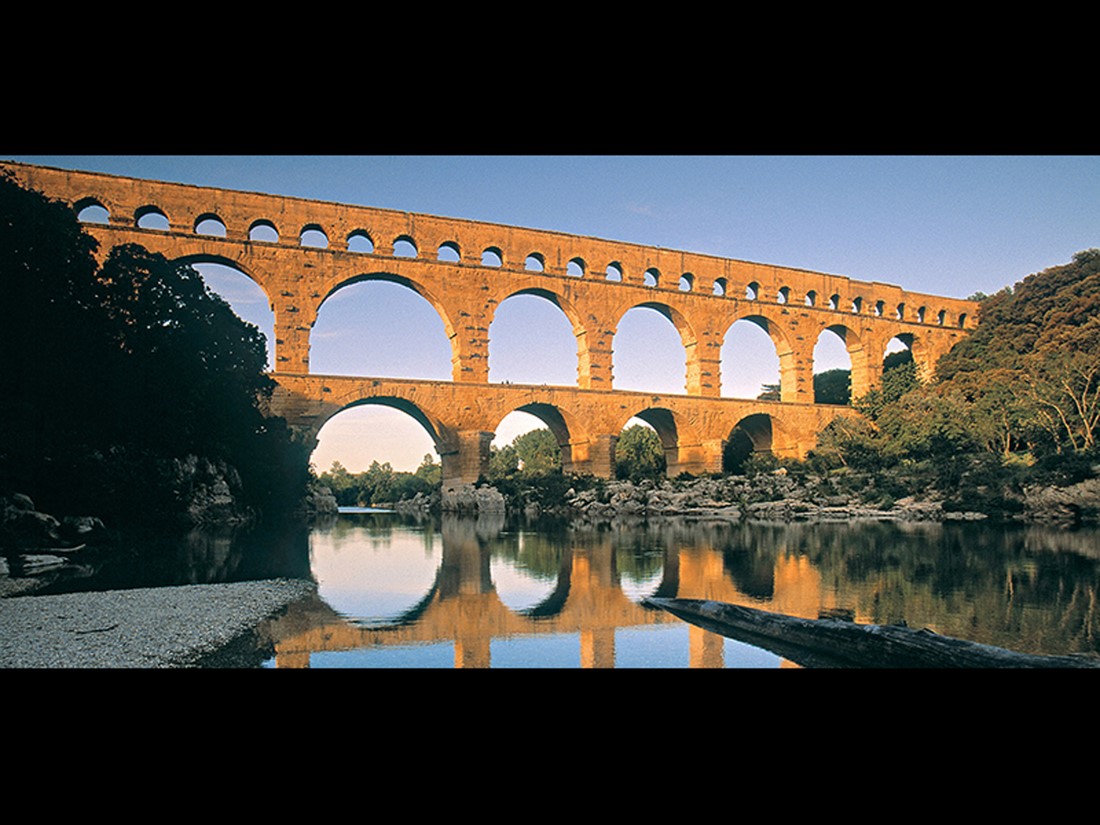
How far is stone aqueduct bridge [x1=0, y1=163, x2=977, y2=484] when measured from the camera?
20969 millimetres

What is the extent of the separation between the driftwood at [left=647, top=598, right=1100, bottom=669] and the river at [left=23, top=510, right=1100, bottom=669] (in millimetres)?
211

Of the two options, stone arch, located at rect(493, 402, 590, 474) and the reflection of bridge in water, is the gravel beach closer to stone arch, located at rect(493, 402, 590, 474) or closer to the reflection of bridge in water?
the reflection of bridge in water

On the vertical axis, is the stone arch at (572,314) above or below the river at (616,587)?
above

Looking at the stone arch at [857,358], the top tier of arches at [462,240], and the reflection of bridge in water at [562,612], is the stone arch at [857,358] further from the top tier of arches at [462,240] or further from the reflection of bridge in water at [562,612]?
the reflection of bridge in water at [562,612]

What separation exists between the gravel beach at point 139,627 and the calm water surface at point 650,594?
1.16ft

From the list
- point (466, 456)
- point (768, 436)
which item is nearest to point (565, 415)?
point (466, 456)

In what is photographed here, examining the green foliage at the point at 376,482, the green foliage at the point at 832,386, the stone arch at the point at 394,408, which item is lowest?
the green foliage at the point at 376,482

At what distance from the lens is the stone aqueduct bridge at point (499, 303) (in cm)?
2097

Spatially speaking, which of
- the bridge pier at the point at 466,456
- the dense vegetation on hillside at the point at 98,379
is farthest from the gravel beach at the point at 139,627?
the bridge pier at the point at 466,456

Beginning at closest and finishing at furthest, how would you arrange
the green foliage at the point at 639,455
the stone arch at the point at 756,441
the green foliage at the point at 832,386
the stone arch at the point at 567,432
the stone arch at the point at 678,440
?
1. the stone arch at the point at 567,432
2. the stone arch at the point at 678,440
3. the stone arch at the point at 756,441
4. the green foliage at the point at 639,455
5. the green foliage at the point at 832,386

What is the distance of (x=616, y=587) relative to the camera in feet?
24.2

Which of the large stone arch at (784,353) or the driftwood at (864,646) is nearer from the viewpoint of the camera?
the driftwood at (864,646)

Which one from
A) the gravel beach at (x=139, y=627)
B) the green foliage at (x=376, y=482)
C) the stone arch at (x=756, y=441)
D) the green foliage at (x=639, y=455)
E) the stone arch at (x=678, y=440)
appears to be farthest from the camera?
the green foliage at (x=376, y=482)
